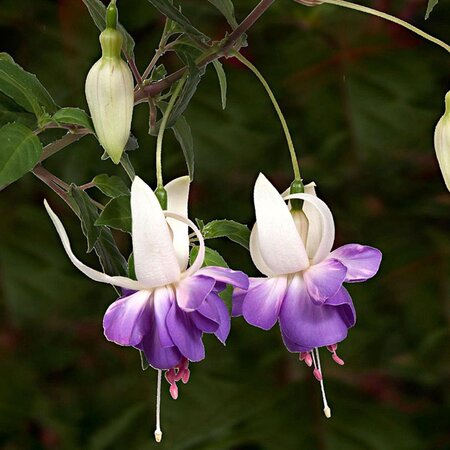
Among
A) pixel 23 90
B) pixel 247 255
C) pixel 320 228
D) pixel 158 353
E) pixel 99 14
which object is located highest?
pixel 247 255

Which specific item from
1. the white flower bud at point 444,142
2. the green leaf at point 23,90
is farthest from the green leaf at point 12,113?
the white flower bud at point 444,142

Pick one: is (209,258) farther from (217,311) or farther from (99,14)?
(99,14)

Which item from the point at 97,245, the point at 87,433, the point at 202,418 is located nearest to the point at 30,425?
the point at 87,433

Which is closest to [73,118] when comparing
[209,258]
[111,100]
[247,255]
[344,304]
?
[111,100]

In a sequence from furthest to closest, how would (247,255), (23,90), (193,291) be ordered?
1. (247,255)
2. (23,90)
3. (193,291)

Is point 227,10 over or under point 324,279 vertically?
over

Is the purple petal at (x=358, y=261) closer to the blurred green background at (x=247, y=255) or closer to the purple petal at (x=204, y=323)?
the purple petal at (x=204, y=323)
